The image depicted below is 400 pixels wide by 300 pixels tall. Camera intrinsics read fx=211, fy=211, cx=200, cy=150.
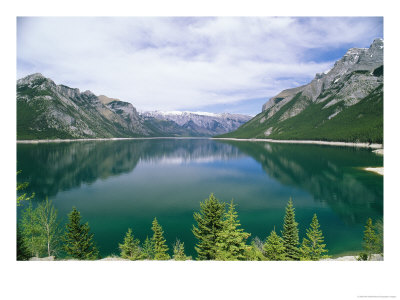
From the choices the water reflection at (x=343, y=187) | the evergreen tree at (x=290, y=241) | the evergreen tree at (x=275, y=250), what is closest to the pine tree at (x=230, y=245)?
the evergreen tree at (x=275, y=250)

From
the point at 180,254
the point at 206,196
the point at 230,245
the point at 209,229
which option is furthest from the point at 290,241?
the point at 206,196

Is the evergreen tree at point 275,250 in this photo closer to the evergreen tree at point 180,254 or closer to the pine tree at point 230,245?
the pine tree at point 230,245

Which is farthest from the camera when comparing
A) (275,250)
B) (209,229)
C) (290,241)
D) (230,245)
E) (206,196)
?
(206,196)

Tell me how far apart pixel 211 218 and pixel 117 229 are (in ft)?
42.1

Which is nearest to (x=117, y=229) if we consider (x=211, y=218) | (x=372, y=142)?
(x=211, y=218)

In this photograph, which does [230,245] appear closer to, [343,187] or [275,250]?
A: [275,250]

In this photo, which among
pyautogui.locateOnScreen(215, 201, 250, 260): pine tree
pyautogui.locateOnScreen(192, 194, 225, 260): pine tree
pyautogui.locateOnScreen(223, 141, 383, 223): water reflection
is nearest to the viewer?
pyautogui.locateOnScreen(215, 201, 250, 260): pine tree

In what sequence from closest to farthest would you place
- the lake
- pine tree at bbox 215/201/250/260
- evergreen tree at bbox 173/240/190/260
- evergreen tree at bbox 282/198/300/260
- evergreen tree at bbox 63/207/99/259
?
1. pine tree at bbox 215/201/250/260
2. evergreen tree at bbox 173/240/190/260
3. evergreen tree at bbox 282/198/300/260
4. evergreen tree at bbox 63/207/99/259
5. the lake

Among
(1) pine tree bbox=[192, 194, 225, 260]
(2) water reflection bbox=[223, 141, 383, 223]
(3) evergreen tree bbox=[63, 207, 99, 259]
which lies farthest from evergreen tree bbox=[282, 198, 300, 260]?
(2) water reflection bbox=[223, 141, 383, 223]

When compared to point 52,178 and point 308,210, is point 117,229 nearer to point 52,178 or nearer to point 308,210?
point 308,210

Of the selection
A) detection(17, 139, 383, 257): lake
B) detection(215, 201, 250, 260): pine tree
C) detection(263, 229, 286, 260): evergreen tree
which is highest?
detection(215, 201, 250, 260): pine tree

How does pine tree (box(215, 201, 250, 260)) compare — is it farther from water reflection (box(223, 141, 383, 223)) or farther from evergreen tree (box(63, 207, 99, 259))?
water reflection (box(223, 141, 383, 223))

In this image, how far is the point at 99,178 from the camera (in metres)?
48.2
